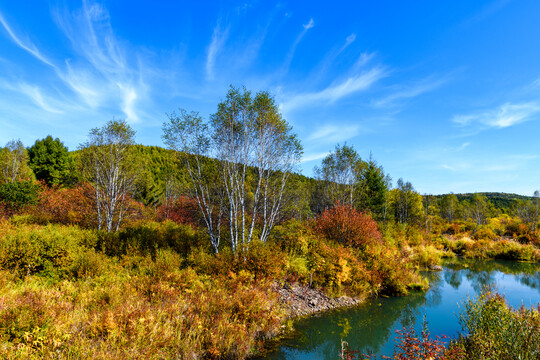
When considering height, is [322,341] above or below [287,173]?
below

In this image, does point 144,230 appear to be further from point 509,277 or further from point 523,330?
point 509,277

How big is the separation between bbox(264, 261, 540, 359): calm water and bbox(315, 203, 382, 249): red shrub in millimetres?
3637

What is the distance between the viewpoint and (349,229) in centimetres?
1544

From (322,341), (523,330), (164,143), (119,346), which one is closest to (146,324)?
(119,346)

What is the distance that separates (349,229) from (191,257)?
377 inches

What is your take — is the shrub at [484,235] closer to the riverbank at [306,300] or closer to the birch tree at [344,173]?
the birch tree at [344,173]

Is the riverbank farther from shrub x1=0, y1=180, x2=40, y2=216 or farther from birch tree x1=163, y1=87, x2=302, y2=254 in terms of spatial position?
shrub x1=0, y1=180, x2=40, y2=216

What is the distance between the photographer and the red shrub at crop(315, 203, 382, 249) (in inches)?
603

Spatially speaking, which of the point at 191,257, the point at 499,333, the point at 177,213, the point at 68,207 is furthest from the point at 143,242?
the point at 177,213

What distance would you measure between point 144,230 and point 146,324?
973 centimetres

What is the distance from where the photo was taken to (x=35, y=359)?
14.3 feet

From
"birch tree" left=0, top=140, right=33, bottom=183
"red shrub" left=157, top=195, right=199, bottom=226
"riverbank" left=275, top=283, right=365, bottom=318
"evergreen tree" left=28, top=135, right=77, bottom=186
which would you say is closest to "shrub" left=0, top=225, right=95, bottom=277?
"riverbank" left=275, top=283, right=365, bottom=318

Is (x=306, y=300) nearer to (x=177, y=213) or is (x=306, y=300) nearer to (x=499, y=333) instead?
(x=499, y=333)

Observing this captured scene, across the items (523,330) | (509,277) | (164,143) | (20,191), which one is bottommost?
(509,277)
